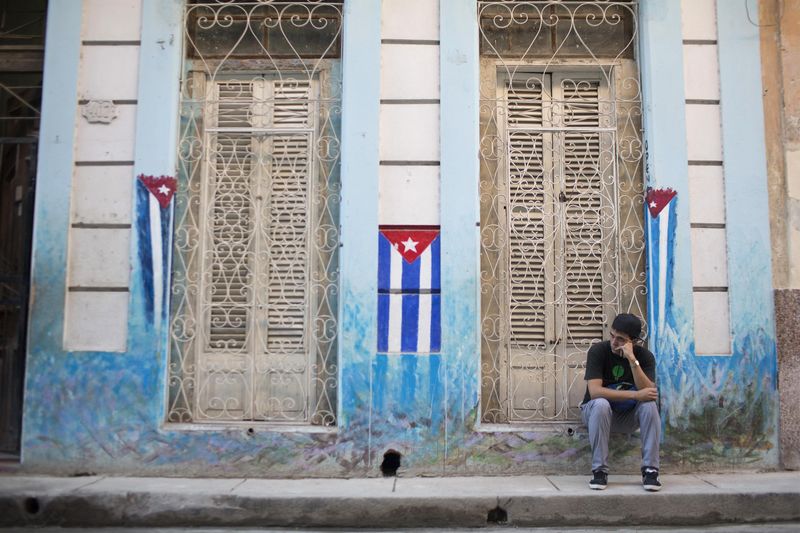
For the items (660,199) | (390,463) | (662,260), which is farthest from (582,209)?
(390,463)

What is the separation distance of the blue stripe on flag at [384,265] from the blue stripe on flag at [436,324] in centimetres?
36

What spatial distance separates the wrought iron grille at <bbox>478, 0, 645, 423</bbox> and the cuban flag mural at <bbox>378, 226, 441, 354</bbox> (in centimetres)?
48

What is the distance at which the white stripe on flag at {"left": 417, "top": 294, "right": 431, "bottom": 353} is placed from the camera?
20.3ft

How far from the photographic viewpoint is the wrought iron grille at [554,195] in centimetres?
644

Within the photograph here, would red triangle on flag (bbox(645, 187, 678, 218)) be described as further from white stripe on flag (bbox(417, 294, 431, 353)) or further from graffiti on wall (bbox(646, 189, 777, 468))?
white stripe on flag (bbox(417, 294, 431, 353))

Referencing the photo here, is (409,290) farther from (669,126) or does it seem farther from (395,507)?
(669,126)

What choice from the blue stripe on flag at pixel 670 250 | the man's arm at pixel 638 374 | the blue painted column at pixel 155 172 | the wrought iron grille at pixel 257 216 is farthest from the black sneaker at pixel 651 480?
the blue painted column at pixel 155 172

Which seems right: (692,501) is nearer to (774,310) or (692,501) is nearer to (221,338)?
(774,310)

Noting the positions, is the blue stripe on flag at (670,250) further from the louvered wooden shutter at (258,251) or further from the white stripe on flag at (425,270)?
the louvered wooden shutter at (258,251)

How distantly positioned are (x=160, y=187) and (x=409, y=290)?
2044 millimetres

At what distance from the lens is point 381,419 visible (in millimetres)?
6109

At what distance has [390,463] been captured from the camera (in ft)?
20.2

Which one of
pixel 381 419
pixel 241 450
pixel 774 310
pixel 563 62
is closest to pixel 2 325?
pixel 241 450

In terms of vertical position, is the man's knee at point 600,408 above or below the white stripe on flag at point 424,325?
below
